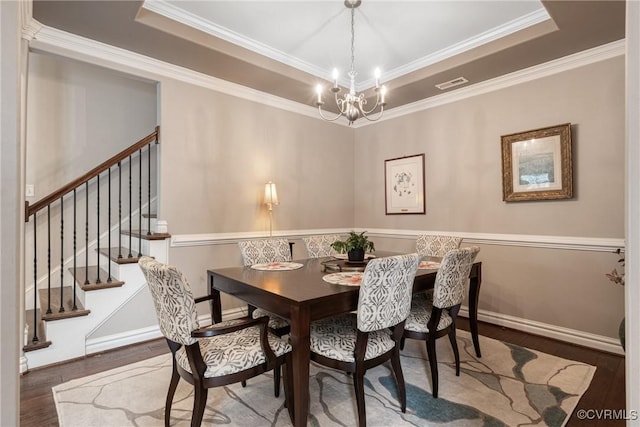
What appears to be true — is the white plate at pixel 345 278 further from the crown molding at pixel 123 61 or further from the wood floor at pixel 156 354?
the crown molding at pixel 123 61

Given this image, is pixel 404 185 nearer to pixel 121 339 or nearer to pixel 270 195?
pixel 270 195

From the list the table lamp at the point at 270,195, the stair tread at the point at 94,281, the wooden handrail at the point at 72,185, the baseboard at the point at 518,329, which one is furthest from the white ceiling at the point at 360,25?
the baseboard at the point at 518,329

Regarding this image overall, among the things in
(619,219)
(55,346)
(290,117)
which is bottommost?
(55,346)

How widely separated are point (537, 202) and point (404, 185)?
4.97 ft

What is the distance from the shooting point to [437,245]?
3.25 m

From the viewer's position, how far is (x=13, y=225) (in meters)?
0.65

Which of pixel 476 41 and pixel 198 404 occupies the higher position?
pixel 476 41

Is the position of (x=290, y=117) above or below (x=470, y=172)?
above

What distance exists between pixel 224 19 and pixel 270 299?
2352mm

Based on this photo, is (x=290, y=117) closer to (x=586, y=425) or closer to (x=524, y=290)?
(x=524, y=290)

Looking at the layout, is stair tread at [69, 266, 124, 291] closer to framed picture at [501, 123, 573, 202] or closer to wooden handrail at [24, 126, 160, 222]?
wooden handrail at [24, 126, 160, 222]

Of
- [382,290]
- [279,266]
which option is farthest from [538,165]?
[279,266]

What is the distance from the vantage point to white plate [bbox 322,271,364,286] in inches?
77.1

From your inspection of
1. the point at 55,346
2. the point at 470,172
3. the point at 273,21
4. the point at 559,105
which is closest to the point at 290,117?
the point at 273,21
